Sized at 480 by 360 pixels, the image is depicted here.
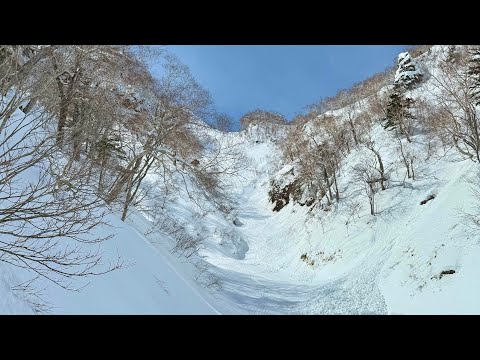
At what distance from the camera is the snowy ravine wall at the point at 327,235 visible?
8.98 metres

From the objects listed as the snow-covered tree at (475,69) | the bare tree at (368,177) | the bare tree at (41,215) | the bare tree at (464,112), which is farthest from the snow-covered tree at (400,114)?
the bare tree at (41,215)

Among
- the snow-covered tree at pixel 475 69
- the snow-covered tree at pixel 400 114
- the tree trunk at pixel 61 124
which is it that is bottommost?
the tree trunk at pixel 61 124

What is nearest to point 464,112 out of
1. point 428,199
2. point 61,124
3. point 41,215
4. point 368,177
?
point 428,199

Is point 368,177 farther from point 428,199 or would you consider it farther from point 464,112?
point 464,112

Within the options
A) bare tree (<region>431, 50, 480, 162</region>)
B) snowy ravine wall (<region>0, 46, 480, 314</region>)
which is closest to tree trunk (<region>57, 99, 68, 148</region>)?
snowy ravine wall (<region>0, 46, 480, 314</region>)

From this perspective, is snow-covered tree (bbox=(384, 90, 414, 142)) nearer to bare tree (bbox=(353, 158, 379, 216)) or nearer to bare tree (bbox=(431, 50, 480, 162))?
bare tree (bbox=(353, 158, 379, 216))

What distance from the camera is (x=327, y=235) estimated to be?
Answer: 75.7 ft

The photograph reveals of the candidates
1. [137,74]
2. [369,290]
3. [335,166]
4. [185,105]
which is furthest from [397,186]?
[137,74]

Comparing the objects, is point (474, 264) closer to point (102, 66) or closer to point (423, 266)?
point (423, 266)

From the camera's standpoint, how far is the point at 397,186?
21891 millimetres

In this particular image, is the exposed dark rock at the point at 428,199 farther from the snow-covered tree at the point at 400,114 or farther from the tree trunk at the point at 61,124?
the tree trunk at the point at 61,124

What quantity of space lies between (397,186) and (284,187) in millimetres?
15253
